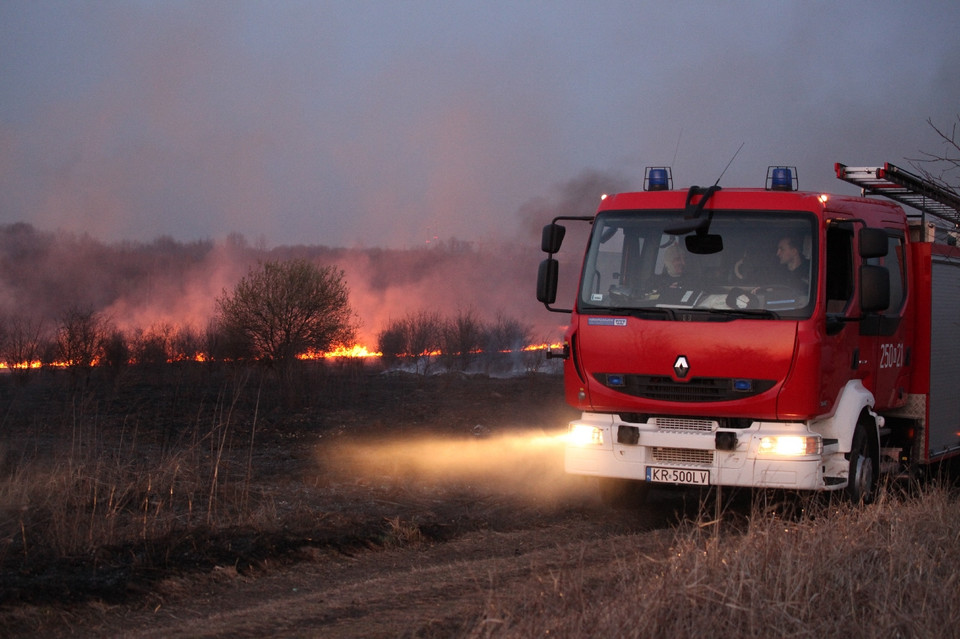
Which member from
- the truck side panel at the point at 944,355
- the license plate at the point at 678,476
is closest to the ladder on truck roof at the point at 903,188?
the truck side panel at the point at 944,355

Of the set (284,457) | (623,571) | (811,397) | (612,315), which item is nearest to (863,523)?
(811,397)

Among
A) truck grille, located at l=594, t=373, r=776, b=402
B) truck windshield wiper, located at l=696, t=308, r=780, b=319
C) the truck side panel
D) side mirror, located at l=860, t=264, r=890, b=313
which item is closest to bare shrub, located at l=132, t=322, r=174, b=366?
truck grille, located at l=594, t=373, r=776, b=402

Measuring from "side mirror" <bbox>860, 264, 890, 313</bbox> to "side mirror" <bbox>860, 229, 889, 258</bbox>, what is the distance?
0.13 metres

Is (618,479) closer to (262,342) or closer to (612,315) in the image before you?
(612,315)

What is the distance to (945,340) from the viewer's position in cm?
1027

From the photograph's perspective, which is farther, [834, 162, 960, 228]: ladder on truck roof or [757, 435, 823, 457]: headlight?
[834, 162, 960, 228]: ladder on truck roof

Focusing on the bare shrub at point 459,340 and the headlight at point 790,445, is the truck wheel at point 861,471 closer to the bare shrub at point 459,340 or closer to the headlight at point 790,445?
the headlight at point 790,445

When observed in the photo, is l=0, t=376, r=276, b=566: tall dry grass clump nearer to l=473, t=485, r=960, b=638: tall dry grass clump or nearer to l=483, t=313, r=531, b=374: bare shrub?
l=473, t=485, r=960, b=638: tall dry grass clump

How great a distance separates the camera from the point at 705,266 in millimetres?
8375

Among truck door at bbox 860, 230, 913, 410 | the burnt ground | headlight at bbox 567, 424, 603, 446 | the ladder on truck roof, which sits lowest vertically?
the burnt ground

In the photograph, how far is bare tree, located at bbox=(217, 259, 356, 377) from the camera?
31656 mm

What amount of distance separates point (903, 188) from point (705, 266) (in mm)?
4429

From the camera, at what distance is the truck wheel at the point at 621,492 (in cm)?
945

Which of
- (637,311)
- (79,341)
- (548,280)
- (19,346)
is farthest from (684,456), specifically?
(19,346)
